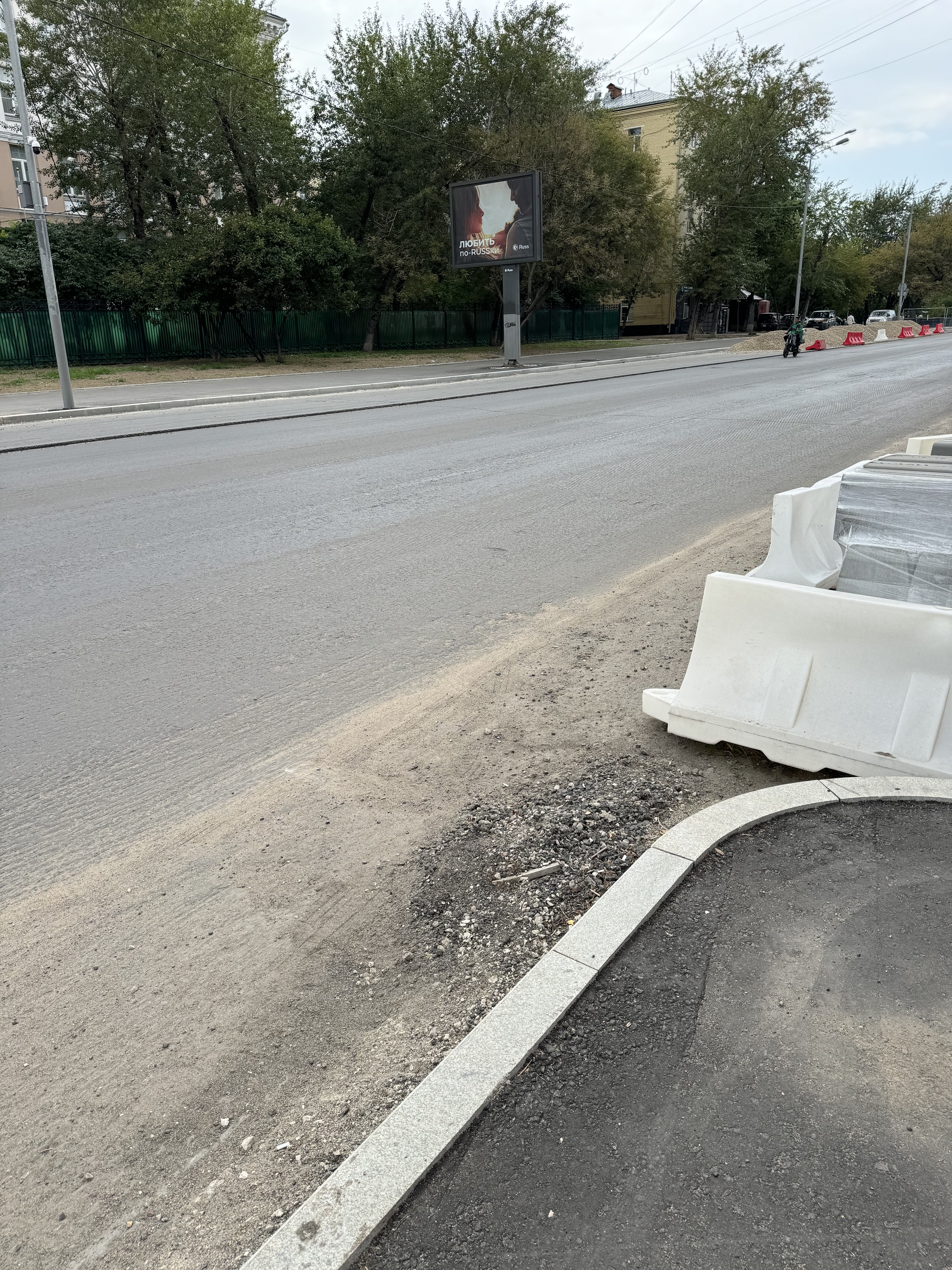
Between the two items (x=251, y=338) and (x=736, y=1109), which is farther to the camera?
(x=251, y=338)

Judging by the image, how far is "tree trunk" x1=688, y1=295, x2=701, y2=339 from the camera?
5497cm

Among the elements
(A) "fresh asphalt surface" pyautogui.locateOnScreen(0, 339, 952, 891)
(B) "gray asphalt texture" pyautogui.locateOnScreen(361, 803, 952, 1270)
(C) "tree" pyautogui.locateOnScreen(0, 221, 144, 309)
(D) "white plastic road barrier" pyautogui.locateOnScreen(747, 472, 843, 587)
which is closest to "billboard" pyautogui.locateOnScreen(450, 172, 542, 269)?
(C) "tree" pyautogui.locateOnScreen(0, 221, 144, 309)

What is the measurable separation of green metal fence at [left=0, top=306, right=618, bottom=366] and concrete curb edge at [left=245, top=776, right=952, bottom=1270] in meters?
31.0

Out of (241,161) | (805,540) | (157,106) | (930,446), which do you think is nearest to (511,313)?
(241,161)

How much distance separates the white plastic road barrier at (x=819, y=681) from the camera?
11.4 ft

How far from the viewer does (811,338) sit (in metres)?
47.1

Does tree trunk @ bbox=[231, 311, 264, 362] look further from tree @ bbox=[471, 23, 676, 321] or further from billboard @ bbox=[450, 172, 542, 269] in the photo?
tree @ bbox=[471, 23, 676, 321]

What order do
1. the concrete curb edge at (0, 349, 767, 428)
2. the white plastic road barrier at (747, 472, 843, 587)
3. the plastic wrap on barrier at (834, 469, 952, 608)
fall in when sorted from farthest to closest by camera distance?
the concrete curb edge at (0, 349, 767, 428), the plastic wrap on barrier at (834, 469, 952, 608), the white plastic road barrier at (747, 472, 843, 587)

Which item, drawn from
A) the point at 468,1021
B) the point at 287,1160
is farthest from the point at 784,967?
the point at 287,1160

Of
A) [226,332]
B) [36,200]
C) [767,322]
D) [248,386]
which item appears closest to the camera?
[36,200]

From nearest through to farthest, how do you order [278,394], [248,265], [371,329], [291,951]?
[291,951], [278,394], [248,265], [371,329]

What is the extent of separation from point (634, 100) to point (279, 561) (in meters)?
73.2

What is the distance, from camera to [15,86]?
16.4 m

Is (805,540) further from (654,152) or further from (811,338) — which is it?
(654,152)
